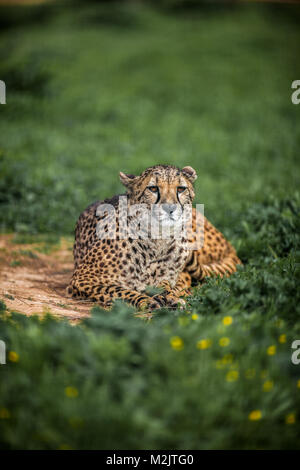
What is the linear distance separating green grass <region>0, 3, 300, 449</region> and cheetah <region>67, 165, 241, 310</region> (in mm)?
403

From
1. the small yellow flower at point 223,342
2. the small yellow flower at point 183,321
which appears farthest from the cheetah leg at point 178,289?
the small yellow flower at point 223,342

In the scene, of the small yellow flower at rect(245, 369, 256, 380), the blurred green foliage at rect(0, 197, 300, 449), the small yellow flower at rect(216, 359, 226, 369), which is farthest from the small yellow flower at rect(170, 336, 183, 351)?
the small yellow flower at rect(245, 369, 256, 380)

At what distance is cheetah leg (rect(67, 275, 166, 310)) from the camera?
423cm

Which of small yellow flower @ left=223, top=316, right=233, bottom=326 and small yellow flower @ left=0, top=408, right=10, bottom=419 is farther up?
small yellow flower @ left=223, top=316, right=233, bottom=326

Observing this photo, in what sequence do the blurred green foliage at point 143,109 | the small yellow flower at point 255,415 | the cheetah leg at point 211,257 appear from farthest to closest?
the blurred green foliage at point 143,109
the cheetah leg at point 211,257
the small yellow flower at point 255,415

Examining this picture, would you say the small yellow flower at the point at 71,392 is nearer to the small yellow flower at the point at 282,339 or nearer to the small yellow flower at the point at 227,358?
the small yellow flower at the point at 227,358

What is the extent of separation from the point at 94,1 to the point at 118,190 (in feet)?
75.6

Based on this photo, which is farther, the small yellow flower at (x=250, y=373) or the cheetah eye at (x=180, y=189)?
the cheetah eye at (x=180, y=189)

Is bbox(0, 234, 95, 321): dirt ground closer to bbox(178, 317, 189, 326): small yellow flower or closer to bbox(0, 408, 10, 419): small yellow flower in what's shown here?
bbox(178, 317, 189, 326): small yellow flower

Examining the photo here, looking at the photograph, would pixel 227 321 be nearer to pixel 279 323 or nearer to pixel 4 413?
pixel 279 323

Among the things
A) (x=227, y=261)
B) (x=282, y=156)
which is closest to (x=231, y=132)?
(x=282, y=156)

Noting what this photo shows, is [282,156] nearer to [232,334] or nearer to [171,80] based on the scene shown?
[171,80]

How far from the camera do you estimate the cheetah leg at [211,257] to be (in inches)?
211

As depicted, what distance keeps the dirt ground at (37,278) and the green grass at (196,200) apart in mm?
A: 498
